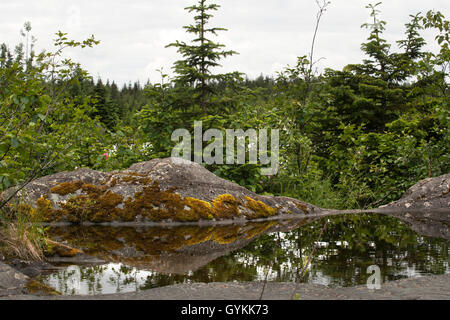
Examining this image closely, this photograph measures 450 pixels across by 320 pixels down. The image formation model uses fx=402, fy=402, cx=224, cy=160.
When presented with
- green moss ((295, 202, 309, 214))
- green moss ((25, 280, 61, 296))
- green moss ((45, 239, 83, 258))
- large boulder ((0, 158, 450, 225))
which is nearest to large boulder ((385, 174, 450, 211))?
large boulder ((0, 158, 450, 225))

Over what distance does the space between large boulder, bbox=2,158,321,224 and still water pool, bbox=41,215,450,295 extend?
52 centimetres

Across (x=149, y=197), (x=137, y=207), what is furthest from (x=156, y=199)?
(x=137, y=207)

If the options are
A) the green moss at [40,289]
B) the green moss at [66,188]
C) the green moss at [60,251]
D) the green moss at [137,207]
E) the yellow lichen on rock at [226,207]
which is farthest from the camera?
the green moss at [66,188]

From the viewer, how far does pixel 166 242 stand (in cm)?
536

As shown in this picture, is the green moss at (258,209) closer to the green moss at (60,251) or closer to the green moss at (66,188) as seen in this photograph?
the green moss at (66,188)

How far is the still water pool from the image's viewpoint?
148 inches

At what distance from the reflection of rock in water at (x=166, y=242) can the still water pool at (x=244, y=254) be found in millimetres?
10

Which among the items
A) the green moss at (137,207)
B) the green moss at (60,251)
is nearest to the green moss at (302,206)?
the green moss at (137,207)

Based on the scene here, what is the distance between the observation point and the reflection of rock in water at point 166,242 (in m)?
4.43

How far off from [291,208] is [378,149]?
464 centimetres

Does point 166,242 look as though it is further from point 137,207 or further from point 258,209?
point 258,209

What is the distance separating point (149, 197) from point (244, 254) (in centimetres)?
283
